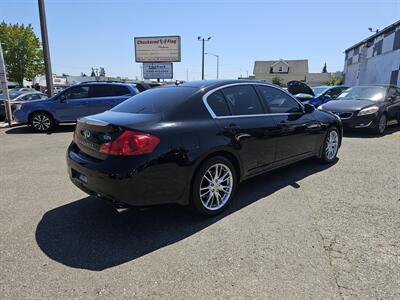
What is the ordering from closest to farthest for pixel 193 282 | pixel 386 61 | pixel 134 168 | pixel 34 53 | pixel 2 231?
pixel 193 282 → pixel 134 168 → pixel 2 231 → pixel 386 61 → pixel 34 53

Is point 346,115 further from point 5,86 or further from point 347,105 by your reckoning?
point 5,86

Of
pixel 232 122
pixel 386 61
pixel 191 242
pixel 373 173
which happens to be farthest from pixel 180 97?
pixel 386 61

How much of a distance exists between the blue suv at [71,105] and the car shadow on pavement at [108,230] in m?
6.84

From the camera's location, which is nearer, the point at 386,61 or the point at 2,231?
the point at 2,231

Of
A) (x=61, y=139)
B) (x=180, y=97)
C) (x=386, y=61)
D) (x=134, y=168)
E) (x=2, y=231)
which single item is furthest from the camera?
(x=386, y=61)

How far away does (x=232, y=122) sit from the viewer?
3773mm

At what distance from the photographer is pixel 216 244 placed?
304 centimetres

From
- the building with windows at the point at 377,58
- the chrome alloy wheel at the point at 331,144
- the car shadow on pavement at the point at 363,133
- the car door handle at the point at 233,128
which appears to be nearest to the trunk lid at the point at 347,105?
the car shadow on pavement at the point at 363,133

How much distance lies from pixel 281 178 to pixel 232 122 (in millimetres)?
1756

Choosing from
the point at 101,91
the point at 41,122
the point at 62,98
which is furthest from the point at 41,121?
the point at 101,91

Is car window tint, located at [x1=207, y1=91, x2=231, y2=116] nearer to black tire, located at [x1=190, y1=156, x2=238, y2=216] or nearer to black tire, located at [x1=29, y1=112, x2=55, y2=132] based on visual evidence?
black tire, located at [x1=190, y1=156, x2=238, y2=216]

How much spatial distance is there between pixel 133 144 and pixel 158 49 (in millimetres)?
27766

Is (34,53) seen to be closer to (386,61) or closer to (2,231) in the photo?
(386,61)

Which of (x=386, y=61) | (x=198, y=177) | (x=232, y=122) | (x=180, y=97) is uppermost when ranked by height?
(x=386, y=61)
